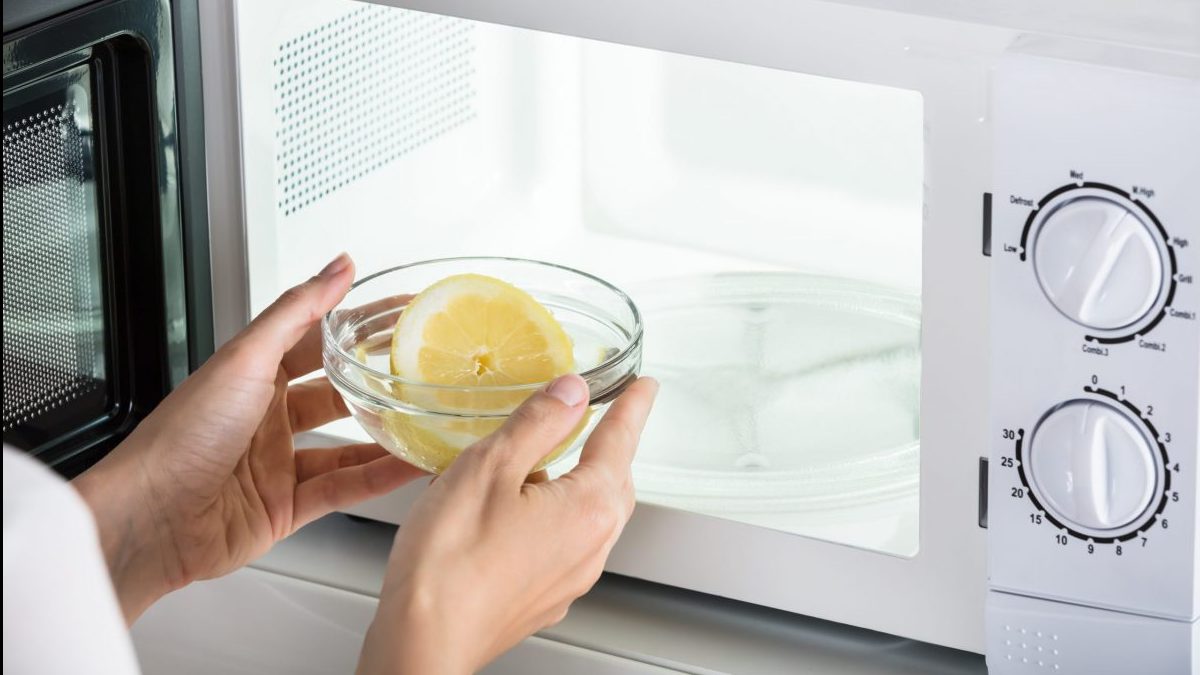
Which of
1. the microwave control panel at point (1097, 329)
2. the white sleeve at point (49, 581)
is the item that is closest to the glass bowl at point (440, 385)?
the microwave control panel at point (1097, 329)

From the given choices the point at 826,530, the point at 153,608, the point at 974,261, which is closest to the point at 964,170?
the point at 974,261

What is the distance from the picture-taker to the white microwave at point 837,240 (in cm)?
63

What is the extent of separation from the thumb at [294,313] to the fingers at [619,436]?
0.18 m

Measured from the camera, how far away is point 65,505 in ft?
1.29

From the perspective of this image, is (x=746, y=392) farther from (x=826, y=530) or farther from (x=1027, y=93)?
(x=1027, y=93)

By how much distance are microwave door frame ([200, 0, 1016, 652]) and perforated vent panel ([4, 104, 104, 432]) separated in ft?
0.73

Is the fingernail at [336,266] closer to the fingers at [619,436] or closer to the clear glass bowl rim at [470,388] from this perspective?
the clear glass bowl rim at [470,388]

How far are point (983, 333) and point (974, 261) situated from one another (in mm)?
35

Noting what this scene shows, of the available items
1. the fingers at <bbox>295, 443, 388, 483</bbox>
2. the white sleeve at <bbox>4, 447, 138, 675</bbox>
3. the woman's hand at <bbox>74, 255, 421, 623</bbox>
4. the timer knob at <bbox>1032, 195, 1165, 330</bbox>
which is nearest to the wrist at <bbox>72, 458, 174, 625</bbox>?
the woman's hand at <bbox>74, 255, 421, 623</bbox>

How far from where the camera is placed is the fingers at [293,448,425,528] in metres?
0.86

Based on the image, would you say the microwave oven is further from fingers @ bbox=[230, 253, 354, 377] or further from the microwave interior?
fingers @ bbox=[230, 253, 354, 377]

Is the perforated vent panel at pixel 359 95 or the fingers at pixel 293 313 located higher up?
the perforated vent panel at pixel 359 95

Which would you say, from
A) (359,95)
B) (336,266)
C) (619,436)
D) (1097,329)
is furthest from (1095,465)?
(359,95)

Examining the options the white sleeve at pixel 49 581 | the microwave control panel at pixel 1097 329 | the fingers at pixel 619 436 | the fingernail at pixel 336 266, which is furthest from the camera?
the fingernail at pixel 336 266
